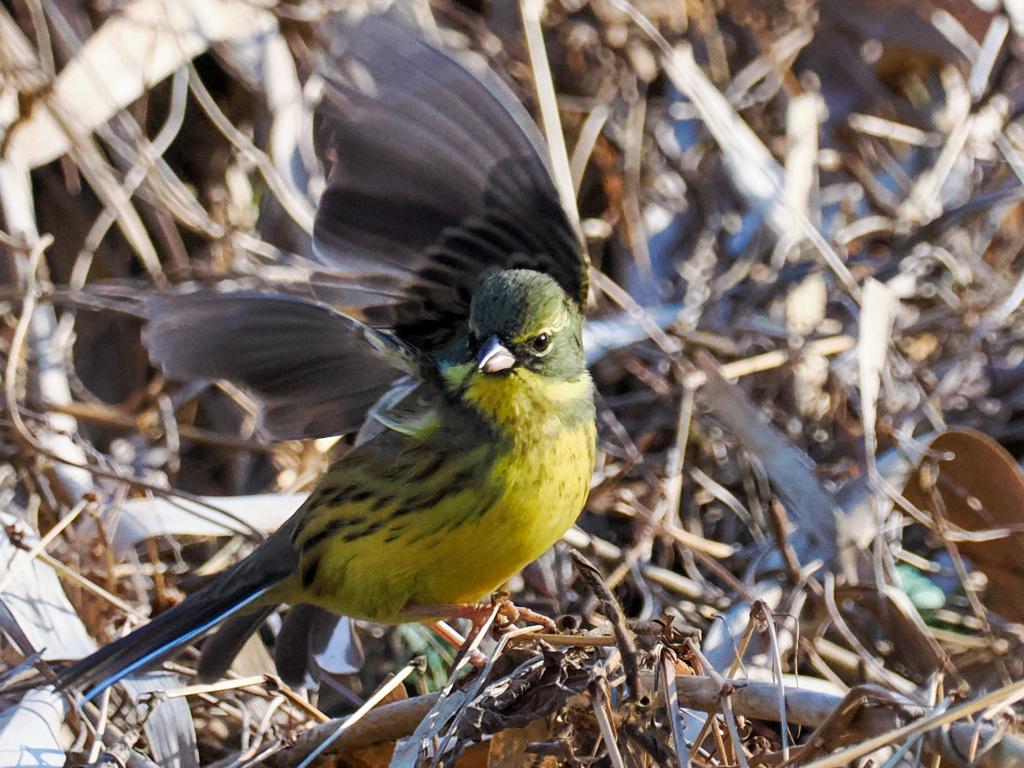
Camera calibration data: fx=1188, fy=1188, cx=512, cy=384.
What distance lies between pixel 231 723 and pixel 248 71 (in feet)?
7.77

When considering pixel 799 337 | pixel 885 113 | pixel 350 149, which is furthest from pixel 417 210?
pixel 885 113

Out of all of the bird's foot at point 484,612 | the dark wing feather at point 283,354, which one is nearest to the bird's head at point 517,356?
the dark wing feather at point 283,354

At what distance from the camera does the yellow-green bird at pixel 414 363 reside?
244 cm

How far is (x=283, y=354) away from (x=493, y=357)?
0.44 m

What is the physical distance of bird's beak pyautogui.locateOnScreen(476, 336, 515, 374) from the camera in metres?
2.44

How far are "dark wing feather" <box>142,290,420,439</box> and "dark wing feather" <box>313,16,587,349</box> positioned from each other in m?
0.30

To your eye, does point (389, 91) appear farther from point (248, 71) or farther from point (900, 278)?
point (900, 278)

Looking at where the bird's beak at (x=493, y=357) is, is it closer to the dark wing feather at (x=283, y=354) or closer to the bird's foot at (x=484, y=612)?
the dark wing feather at (x=283, y=354)

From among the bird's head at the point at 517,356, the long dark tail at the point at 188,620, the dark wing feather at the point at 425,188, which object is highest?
the dark wing feather at the point at 425,188

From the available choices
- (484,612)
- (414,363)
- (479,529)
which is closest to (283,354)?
(414,363)

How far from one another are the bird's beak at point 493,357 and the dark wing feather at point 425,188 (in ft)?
1.15

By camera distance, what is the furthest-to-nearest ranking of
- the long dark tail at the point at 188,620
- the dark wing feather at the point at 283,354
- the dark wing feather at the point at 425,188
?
1. the dark wing feather at the point at 425,188
2. the long dark tail at the point at 188,620
3. the dark wing feather at the point at 283,354

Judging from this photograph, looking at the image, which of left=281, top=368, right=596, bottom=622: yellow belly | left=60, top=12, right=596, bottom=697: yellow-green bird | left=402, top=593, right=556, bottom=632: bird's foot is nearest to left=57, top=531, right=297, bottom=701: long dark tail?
left=60, top=12, right=596, bottom=697: yellow-green bird

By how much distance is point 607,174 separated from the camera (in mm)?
4426
